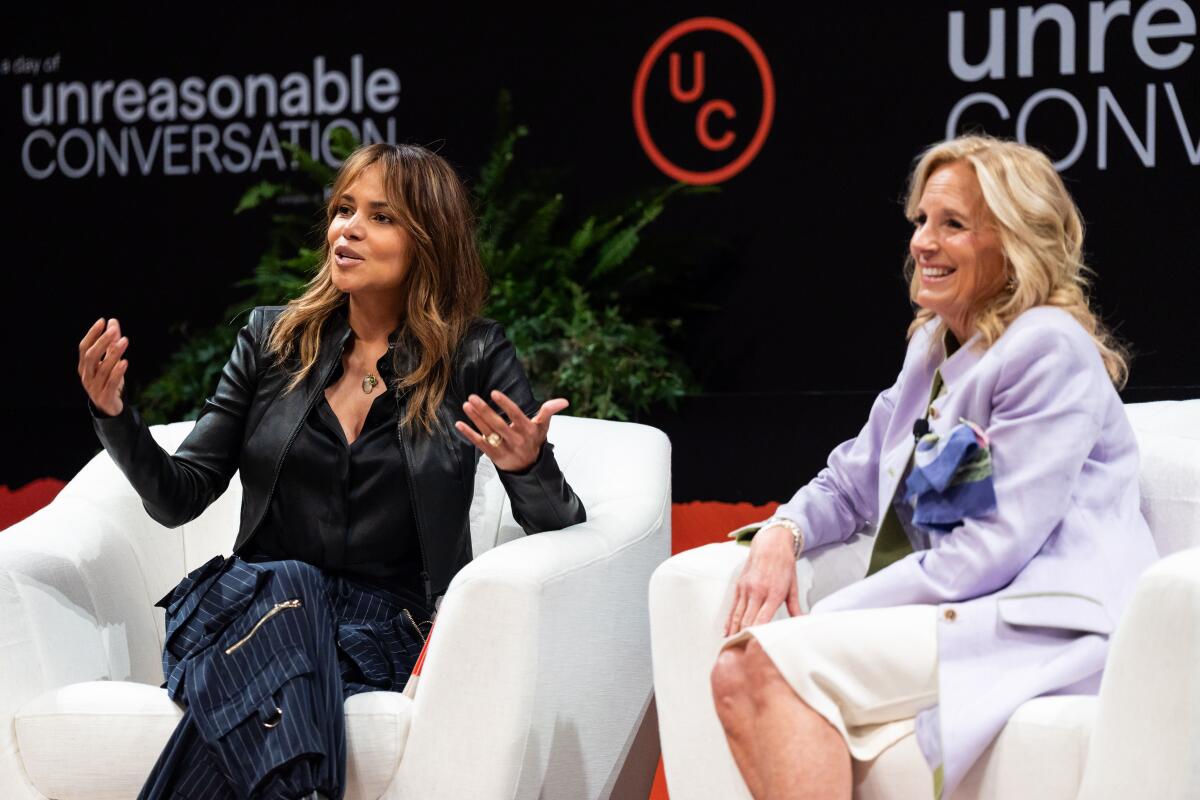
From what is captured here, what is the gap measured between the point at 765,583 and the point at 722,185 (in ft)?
11.4

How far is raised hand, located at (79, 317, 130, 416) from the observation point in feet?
9.91

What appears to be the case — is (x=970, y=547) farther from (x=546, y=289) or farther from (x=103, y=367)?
(x=546, y=289)

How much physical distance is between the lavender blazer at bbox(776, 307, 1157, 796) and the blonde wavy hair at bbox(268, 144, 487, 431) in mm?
1043

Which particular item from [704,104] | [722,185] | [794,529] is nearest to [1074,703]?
[794,529]

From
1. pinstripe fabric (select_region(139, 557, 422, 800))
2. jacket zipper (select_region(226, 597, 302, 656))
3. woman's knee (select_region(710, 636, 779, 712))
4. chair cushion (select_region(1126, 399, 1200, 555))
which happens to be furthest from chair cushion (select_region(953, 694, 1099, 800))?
jacket zipper (select_region(226, 597, 302, 656))

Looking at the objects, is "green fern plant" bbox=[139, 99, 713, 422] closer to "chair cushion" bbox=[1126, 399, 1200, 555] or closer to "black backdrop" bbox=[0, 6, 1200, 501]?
"black backdrop" bbox=[0, 6, 1200, 501]

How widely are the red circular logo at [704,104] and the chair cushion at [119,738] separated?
3.56 metres

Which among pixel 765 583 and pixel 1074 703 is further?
pixel 765 583

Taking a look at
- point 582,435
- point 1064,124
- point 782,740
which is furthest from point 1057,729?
point 1064,124

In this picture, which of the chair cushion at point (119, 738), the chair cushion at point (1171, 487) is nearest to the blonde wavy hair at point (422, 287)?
the chair cushion at point (119, 738)

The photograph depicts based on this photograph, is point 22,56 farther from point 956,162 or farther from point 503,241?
point 956,162

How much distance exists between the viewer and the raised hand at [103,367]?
3.02 m

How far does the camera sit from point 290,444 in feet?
10.8

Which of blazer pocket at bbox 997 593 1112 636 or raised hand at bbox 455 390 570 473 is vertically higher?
raised hand at bbox 455 390 570 473
